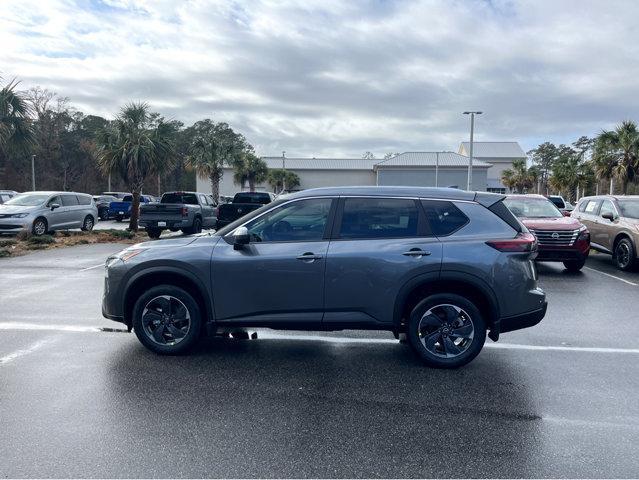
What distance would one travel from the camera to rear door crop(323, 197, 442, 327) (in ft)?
16.4

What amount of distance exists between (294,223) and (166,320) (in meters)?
1.74

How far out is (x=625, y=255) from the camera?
11.9 meters

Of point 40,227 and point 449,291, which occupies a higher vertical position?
point 449,291

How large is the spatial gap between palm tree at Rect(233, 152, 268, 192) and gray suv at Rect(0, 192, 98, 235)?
30.4 metres

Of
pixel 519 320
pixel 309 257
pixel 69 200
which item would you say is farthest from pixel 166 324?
pixel 69 200

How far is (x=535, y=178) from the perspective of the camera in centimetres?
5847

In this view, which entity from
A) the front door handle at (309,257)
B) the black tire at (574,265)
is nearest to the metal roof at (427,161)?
the black tire at (574,265)

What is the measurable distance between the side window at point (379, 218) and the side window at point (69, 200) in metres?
17.0

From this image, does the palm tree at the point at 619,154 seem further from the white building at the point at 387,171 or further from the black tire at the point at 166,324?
the black tire at the point at 166,324

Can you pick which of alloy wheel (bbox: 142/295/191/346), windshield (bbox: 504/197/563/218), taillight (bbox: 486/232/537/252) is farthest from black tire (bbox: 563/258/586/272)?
alloy wheel (bbox: 142/295/191/346)

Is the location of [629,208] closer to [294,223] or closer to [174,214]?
[294,223]

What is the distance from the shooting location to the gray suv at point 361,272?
4996 millimetres

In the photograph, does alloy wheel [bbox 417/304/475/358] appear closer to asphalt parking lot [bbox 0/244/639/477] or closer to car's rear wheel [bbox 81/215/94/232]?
asphalt parking lot [bbox 0/244/639/477]

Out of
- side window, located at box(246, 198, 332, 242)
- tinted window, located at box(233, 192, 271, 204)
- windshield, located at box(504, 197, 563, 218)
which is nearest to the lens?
side window, located at box(246, 198, 332, 242)
